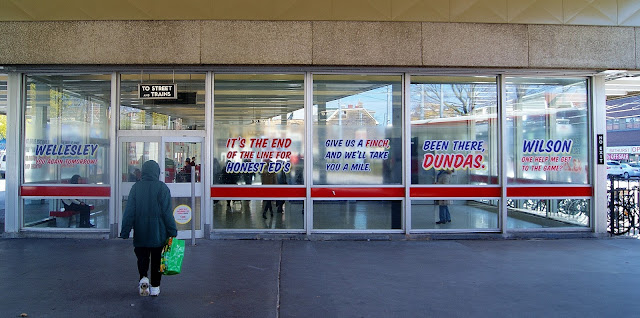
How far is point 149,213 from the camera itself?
5.36 metres

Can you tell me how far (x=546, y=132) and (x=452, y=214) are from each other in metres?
2.65

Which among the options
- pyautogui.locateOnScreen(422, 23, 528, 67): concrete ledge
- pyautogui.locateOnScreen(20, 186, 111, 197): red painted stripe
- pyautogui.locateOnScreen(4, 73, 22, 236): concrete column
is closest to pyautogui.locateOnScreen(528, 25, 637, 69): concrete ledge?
pyautogui.locateOnScreen(422, 23, 528, 67): concrete ledge

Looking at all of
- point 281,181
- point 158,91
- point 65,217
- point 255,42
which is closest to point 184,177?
point 158,91

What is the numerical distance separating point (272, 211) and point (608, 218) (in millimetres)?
7628

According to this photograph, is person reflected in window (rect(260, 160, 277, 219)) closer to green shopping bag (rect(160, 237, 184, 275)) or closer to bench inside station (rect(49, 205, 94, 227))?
bench inside station (rect(49, 205, 94, 227))

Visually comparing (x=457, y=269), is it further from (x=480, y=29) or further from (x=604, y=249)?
(x=480, y=29)

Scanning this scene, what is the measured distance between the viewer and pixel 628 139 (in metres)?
45.6

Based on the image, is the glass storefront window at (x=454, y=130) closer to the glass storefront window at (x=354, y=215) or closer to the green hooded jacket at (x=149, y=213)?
the glass storefront window at (x=354, y=215)

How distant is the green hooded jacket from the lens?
210 inches

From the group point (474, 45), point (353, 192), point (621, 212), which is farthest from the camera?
point (621, 212)

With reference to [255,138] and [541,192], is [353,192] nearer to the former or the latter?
[255,138]

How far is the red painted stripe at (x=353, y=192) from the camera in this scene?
8.98 metres

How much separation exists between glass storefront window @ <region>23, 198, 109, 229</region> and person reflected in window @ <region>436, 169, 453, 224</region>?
22.0 ft

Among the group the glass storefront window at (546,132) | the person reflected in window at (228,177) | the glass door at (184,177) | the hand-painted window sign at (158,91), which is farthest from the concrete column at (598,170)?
the hand-painted window sign at (158,91)
